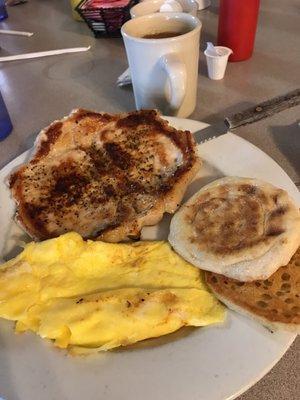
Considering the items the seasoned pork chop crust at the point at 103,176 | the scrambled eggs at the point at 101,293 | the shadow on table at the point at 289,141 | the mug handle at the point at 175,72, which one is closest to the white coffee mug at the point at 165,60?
the mug handle at the point at 175,72

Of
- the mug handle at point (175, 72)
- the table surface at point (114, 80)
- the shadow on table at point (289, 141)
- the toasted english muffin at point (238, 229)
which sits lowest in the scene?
the table surface at point (114, 80)

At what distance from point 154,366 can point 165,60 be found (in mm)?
843

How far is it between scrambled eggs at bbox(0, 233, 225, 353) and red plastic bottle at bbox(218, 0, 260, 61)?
1.05 m

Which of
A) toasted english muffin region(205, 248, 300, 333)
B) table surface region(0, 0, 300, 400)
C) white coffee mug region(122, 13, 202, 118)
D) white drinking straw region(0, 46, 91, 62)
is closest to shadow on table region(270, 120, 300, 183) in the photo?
table surface region(0, 0, 300, 400)

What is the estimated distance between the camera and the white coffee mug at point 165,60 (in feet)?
3.85

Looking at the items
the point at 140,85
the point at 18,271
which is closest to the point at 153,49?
the point at 140,85

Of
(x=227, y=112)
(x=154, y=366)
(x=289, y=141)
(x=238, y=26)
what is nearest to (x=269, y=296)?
(x=154, y=366)

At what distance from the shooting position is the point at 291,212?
2.80 ft

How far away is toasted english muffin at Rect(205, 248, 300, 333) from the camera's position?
0.74m

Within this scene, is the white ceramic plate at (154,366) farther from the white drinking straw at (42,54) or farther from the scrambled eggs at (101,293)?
the white drinking straw at (42,54)

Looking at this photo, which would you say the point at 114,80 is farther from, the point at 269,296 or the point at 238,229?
the point at 269,296

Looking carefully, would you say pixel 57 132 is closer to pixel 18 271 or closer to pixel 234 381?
pixel 18 271

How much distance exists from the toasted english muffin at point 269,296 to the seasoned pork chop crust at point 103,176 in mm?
247

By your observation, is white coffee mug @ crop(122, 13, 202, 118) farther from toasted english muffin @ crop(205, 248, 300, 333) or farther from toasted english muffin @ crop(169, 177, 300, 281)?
toasted english muffin @ crop(205, 248, 300, 333)
